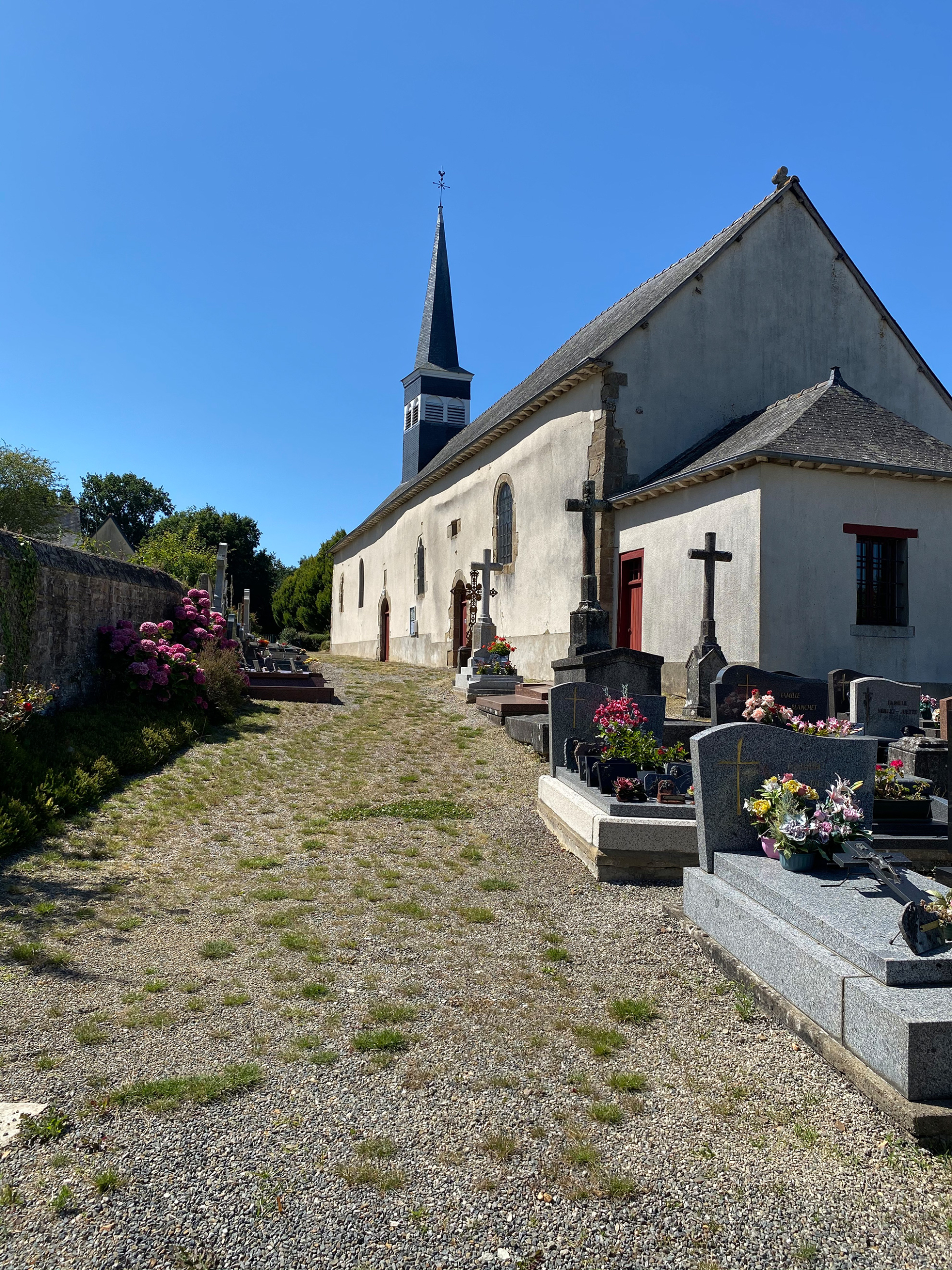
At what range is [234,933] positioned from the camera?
4.92m

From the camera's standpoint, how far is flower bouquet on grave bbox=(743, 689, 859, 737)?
23.9 ft

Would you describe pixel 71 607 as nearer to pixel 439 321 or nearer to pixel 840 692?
pixel 840 692

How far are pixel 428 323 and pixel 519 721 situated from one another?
28244 mm

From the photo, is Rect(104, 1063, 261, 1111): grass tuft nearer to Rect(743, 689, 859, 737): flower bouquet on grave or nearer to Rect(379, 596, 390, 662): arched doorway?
Rect(743, 689, 859, 737): flower bouquet on grave

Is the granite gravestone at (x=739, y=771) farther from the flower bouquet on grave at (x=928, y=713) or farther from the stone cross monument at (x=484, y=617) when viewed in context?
the stone cross monument at (x=484, y=617)

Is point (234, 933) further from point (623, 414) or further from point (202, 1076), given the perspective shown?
point (623, 414)

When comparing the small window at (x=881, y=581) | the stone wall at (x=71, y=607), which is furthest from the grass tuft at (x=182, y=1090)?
the small window at (x=881, y=581)

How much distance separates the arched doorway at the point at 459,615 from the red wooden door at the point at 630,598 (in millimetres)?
7910

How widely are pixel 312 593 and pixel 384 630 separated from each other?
18.5 m

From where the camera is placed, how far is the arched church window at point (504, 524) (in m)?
21.4

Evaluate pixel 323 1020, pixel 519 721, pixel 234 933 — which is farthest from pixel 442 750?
pixel 323 1020

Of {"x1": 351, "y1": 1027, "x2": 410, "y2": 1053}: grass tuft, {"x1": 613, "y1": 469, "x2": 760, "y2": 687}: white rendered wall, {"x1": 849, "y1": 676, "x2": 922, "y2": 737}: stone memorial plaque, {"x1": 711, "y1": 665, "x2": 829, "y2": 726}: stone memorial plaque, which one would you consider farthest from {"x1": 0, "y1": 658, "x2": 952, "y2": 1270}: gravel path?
{"x1": 613, "y1": 469, "x2": 760, "y2": 687}: white rendered wall

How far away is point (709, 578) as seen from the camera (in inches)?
524

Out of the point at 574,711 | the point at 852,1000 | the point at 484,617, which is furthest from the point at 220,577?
the point at 852,1000
